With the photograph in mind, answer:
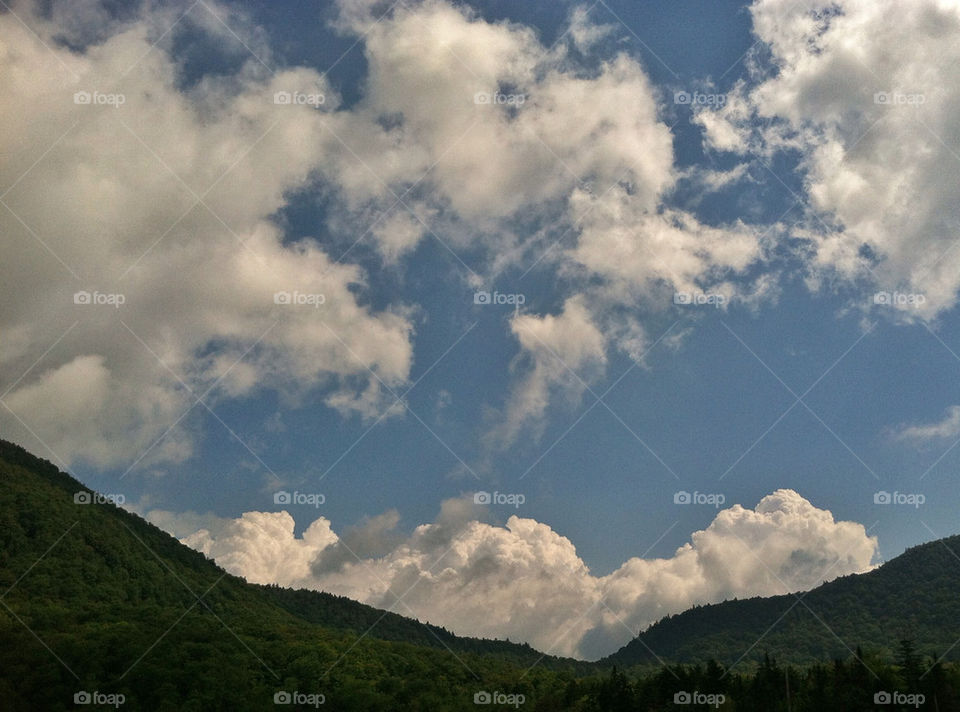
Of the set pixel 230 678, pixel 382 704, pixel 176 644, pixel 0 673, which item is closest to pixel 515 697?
pixel 382 704

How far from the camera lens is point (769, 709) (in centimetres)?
11519

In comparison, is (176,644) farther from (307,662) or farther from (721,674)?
(721,674)

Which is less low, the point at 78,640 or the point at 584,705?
the point at 78,640

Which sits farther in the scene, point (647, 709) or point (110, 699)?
point (110, 699)

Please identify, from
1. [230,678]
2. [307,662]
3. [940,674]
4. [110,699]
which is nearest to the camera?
[940,674]

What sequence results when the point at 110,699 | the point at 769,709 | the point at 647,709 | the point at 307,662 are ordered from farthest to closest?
1. the point at 307,662
2. the point at 110,699
3. the point at 647,709
4. the point at 769,709

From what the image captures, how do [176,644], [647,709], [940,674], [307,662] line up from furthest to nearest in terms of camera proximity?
[307,662] < [176,644] < [647,709] < [940,674]

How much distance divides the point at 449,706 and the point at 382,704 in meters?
16.8

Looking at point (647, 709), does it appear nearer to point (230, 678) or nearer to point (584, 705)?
point (584, 705)

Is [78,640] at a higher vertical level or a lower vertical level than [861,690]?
higher

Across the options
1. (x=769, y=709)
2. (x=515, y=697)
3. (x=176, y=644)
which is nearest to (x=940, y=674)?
(x=769, y=709)

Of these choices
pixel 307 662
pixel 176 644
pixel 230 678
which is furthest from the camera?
pixel 307 662

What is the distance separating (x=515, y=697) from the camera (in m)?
185

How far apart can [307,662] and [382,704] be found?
28.5 meters
